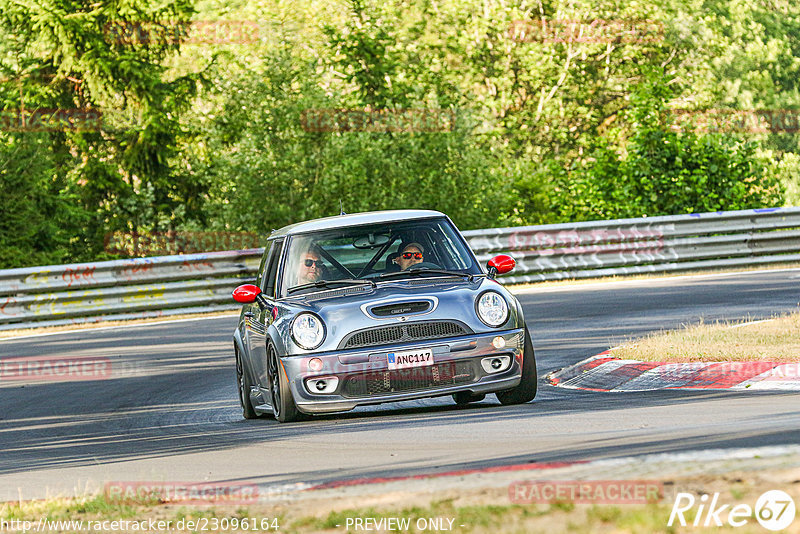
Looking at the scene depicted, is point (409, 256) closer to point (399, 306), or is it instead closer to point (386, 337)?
point (399, 306)

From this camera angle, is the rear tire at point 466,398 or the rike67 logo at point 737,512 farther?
the rear tire at point 466,398

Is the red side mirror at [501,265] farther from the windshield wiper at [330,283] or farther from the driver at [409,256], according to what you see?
the windshield wiper at [330,283]

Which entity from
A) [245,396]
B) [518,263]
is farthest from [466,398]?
[518,263]

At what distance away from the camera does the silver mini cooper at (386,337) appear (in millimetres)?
9828

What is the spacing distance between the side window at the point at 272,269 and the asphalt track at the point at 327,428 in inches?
41.2

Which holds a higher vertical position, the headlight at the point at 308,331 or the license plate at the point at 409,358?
the headlight at the point at 308,331

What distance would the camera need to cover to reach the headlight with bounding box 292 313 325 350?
9.88m

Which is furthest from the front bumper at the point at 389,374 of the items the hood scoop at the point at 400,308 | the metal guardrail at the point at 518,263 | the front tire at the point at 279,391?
the metal guardrail at the point at 518,263

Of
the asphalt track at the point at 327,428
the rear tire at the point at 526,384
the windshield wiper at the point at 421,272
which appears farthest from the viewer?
the windshield wiper at the point at 421,272

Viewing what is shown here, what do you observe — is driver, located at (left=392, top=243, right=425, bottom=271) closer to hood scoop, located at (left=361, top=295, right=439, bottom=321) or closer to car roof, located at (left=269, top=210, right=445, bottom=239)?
car roof, located at (left=269, top=210, right=445, bottom=239)

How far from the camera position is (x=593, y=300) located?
19.6 m

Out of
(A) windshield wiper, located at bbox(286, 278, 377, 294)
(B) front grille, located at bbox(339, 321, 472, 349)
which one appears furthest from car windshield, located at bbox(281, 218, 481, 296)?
(B) front grille, located at bbox(339, 321, 472, 349)

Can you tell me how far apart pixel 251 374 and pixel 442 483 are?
16.7 ft

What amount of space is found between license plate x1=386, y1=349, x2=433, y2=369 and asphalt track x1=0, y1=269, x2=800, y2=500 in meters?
0.40
